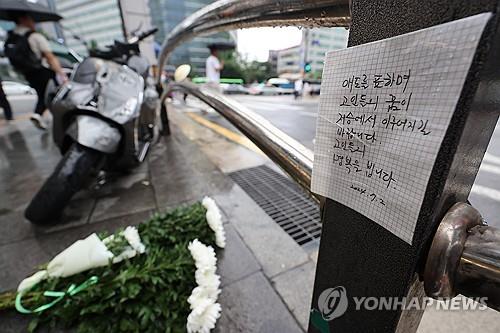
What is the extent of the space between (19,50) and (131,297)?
4353mm

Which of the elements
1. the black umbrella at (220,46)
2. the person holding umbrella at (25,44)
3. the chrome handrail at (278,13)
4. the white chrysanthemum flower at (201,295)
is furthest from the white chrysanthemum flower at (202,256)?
the black umbrella at (220,46)

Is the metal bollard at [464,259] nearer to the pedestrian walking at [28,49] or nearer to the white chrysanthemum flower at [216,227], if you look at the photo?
the white chrysanthemum flower at [216,227]

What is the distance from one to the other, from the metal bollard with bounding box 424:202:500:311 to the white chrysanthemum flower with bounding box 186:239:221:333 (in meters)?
0.90

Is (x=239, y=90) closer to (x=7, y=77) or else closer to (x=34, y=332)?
(x=7, y=77)

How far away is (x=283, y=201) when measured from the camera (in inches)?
81.7

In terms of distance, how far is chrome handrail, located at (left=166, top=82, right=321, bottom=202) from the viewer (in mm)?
625

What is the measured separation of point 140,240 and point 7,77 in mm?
17214

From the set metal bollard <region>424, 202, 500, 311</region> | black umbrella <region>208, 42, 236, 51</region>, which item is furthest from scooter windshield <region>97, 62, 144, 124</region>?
black umbrella <region>208, 42, 236, 51</region>

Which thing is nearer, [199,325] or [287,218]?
[199,325]

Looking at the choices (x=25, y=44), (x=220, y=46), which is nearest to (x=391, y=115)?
(x=25, y=44)

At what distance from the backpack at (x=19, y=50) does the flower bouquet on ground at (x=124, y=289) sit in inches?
154

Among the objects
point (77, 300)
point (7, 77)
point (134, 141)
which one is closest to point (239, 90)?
point (7, 77)

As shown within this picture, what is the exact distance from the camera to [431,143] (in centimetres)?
31

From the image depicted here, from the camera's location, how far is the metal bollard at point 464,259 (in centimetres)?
30
